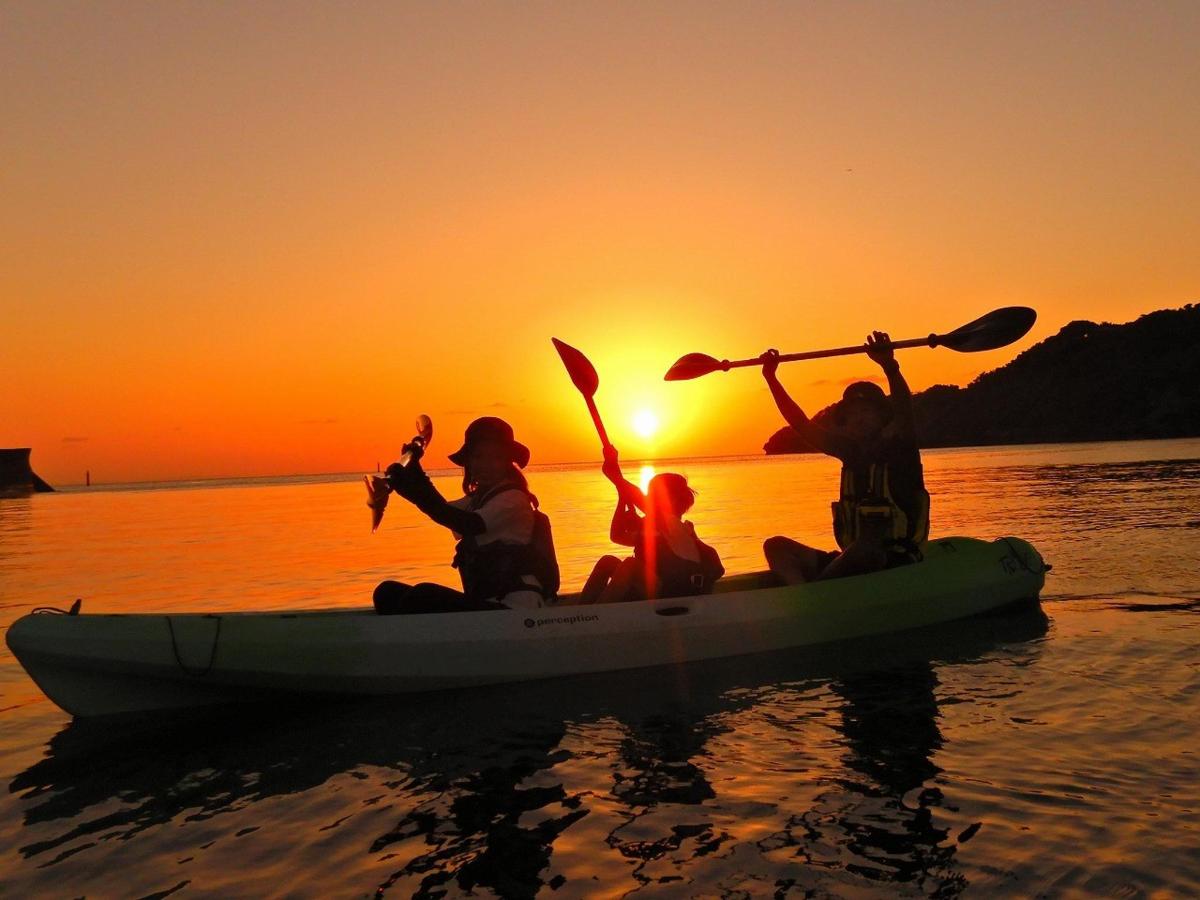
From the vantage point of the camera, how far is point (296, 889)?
12.5ft

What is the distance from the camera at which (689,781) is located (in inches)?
193

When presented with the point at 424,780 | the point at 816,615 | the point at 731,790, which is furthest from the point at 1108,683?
the point at 424,780

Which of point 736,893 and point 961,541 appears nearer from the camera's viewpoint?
point 736,893

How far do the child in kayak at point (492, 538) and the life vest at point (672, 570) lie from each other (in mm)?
905

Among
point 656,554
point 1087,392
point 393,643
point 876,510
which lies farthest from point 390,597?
point 1087,392

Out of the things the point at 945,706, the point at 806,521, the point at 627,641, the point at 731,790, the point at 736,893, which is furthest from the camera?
the point at 806,521

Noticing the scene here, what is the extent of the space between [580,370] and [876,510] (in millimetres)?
3423

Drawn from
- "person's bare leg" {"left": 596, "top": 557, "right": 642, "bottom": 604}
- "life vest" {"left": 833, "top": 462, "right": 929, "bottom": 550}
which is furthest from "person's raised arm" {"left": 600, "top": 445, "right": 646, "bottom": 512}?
"life vest" {"left": 833, "top": 462, "right": 929, "bottom": 550}

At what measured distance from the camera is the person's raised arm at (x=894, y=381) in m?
8.20

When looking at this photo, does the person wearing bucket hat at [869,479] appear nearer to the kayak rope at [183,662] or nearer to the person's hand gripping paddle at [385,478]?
the person's hand gripping paddle at [385,478]

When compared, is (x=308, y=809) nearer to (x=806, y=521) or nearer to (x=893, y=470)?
(x=893, y=470)

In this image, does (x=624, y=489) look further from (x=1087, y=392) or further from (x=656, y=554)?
(x=1087, y=392)

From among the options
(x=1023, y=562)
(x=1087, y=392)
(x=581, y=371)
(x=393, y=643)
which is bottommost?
(x=1023, y=562)

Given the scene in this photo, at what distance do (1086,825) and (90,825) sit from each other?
4.74m
